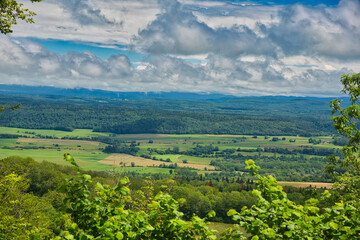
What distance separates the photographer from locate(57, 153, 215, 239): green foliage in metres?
7.93

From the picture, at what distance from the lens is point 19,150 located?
7820 inches

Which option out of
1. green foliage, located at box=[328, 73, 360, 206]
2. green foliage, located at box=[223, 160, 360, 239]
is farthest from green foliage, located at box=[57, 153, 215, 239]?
green foliage, located at box=[328, 73, 360, 206]

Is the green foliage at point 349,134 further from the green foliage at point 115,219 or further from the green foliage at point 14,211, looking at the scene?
the green foliage at point 14,211

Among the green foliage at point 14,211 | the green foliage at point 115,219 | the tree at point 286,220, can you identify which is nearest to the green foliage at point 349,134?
the tree at point 286,220

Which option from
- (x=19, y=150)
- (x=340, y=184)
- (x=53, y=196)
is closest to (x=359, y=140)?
(x=340, y=184)

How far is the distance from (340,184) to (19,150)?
209285mm

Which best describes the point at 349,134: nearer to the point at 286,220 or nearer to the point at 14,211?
the point at 286,220

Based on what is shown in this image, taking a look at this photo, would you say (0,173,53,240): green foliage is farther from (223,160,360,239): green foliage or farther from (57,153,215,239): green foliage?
(223,160,360,239): green foliage

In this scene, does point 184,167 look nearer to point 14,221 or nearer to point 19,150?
point 19,150

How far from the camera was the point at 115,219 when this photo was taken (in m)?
8.37

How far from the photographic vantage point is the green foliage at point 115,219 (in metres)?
7.93

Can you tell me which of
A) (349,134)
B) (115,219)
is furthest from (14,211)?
(349,134)

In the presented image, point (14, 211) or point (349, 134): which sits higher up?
point (349, 134)

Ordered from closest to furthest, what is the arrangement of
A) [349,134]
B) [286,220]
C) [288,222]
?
[288,222], [286,220], [349,134]
